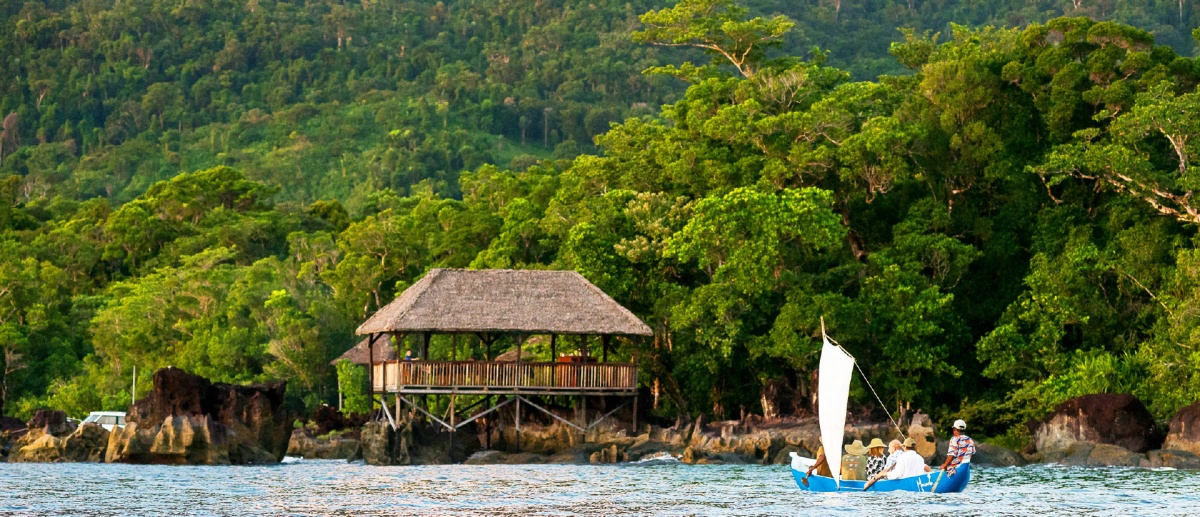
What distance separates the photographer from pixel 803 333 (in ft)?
129

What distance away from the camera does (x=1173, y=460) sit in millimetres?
33250

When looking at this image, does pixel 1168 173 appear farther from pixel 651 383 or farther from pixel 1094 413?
pixel 651 383

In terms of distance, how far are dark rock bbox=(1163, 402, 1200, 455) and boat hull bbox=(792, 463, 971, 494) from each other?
31.7ft

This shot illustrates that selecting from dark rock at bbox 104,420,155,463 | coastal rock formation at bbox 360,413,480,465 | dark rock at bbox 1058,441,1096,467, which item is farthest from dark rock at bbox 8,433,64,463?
dark rock at bbox 1058,441,1096,467

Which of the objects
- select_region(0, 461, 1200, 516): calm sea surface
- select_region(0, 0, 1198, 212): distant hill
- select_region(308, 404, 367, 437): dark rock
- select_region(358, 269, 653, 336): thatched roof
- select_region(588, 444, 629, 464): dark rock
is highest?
select_region(0, 0, 1198, 212): distant hill

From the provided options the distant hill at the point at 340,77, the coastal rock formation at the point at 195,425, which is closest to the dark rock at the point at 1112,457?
the coastal rock formation at the point at 195,425

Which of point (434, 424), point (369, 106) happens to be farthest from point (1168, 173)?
point (369, 106)

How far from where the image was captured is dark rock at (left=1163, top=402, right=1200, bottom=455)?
33.9 metres

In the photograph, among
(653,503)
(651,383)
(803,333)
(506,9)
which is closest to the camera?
(653,503)

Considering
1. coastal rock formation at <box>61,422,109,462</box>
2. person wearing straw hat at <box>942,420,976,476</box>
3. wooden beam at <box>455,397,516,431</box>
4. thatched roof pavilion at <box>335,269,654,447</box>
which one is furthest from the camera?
wooden beam at <box>455,397,516,431</box>

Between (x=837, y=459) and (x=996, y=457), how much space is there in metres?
9.54

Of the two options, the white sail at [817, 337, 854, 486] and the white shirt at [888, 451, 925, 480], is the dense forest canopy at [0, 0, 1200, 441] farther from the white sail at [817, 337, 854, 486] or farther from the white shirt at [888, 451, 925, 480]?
the white shirt at [888, 451, 925, 480]

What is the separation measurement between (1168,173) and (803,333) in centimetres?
954

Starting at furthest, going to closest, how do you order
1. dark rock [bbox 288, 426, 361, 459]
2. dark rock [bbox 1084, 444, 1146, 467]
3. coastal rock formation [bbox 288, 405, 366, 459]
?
coastal rock formation [bbox 288, 405, 366, 459], dark rock [bbox 288, 426, 361, 459], dark rock [bbox 1084, 444, 1146, 467]
